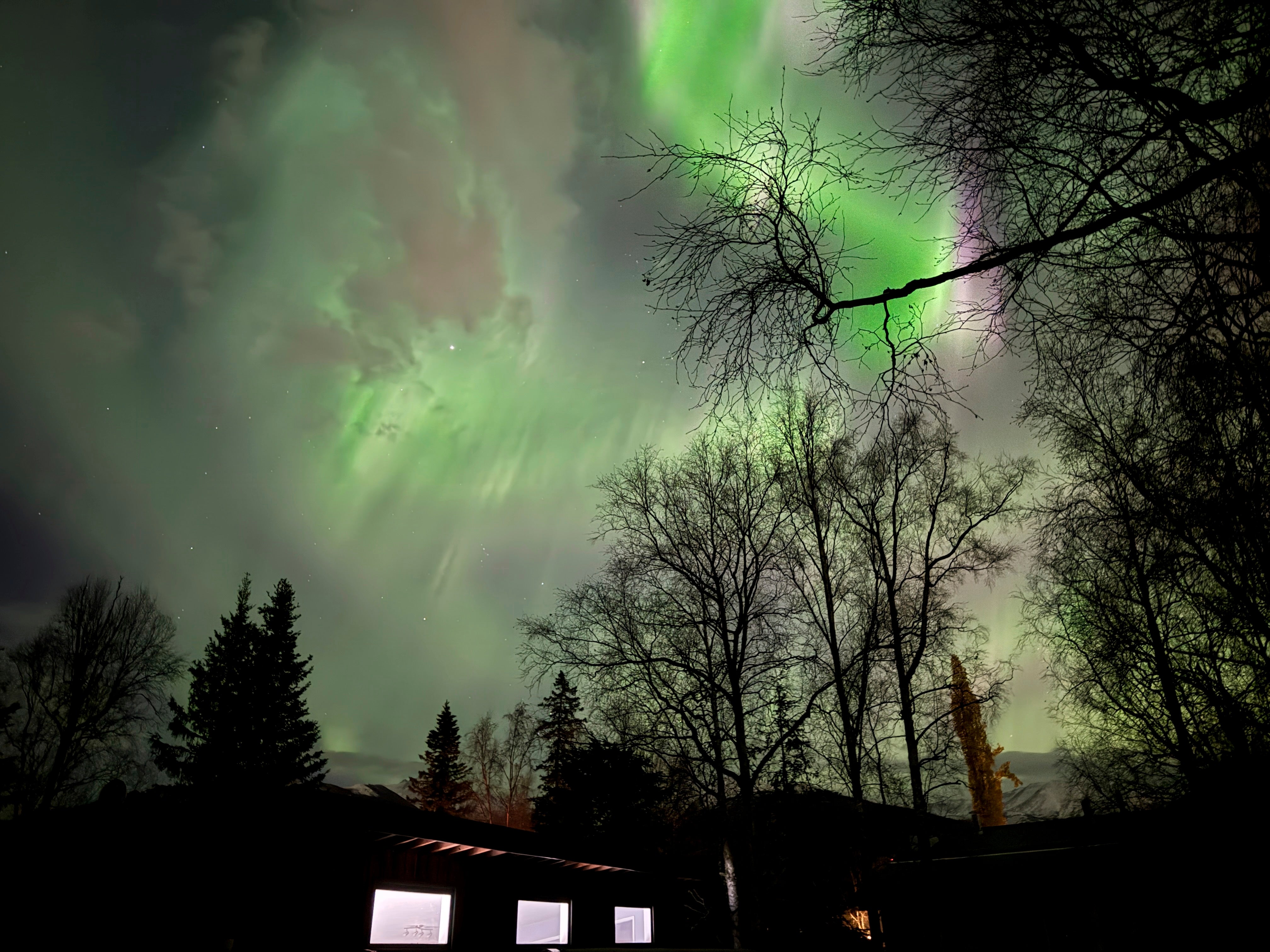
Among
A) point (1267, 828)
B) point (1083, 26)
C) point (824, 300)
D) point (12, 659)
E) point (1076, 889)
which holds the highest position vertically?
point (12, 659)

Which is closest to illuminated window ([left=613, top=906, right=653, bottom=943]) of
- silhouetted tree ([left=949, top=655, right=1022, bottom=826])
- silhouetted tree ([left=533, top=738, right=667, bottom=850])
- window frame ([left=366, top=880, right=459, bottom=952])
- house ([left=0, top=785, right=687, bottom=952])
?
window frame ([left=366, top=880, right=459, bottom=952])

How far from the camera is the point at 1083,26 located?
3342 mm

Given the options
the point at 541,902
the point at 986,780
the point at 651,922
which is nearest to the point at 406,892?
the point at 541,902

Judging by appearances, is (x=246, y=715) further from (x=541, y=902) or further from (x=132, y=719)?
(x=541, y=902)

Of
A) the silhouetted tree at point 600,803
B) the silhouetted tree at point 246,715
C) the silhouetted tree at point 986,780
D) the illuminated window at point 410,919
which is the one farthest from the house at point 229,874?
the silhouetted tree at point 986,780

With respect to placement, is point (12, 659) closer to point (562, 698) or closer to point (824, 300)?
point (562, 698)

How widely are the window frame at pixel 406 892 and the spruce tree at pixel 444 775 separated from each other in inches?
1538

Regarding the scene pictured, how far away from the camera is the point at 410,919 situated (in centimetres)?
940

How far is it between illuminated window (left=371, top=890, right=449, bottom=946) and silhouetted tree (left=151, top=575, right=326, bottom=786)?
65.5 ft

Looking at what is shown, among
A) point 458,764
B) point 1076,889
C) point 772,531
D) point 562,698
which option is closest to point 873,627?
point 772,531

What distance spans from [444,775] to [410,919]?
41.5 meters

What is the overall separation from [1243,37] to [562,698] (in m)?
34.0

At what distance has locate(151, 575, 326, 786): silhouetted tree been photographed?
1048 inches

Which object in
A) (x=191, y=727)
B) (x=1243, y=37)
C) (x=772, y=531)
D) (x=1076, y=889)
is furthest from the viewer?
(x=191, y=727)
